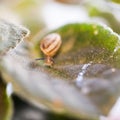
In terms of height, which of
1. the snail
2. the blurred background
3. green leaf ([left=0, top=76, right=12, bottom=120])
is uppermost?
the blurred background

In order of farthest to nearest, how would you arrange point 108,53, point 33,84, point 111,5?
point 111,5 < point 108,53 < point 33,84

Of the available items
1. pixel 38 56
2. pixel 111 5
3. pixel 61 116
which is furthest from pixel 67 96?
pixel 111 5

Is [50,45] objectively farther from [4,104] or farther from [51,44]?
[4,104]

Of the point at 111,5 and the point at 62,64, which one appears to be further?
the point at 111,5

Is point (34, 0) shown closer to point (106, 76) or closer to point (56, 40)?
point (56, 40)

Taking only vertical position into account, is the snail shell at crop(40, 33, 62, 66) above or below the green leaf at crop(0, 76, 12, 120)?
above

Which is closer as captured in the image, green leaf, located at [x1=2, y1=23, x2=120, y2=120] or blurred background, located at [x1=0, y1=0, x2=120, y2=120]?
green leaf, located at [x1=2, y1=23, x2=120, y2=120]
